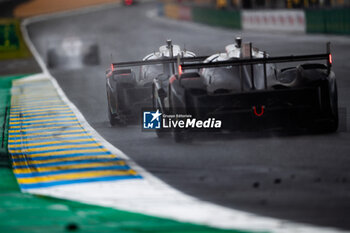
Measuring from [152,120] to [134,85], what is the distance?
221 cm

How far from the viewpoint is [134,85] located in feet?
42.9

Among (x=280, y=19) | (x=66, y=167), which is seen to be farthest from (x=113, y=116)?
(x=280, y=19)

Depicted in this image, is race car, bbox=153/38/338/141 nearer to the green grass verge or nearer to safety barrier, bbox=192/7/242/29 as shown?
the green grass verge

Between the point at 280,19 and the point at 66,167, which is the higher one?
the point at 280,19

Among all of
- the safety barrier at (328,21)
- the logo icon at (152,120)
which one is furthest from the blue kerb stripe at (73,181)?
the safety barrier at (328,21)

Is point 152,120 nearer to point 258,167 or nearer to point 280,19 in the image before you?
point 258,167

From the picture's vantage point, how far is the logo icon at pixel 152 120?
1086cm

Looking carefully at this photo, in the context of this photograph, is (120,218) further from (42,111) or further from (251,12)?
(251,12)

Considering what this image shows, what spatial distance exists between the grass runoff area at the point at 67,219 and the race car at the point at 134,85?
4.99 metres

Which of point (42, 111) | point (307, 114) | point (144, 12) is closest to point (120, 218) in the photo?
point (307, 114)

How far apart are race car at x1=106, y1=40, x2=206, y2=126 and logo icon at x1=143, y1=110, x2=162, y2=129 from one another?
1368mm

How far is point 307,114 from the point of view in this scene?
33.7 ft

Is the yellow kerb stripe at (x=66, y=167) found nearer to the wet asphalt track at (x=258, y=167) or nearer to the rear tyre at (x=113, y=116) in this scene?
the wet asphalt track at (x=258, y=167)

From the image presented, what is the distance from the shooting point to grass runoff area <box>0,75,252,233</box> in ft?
20.5
